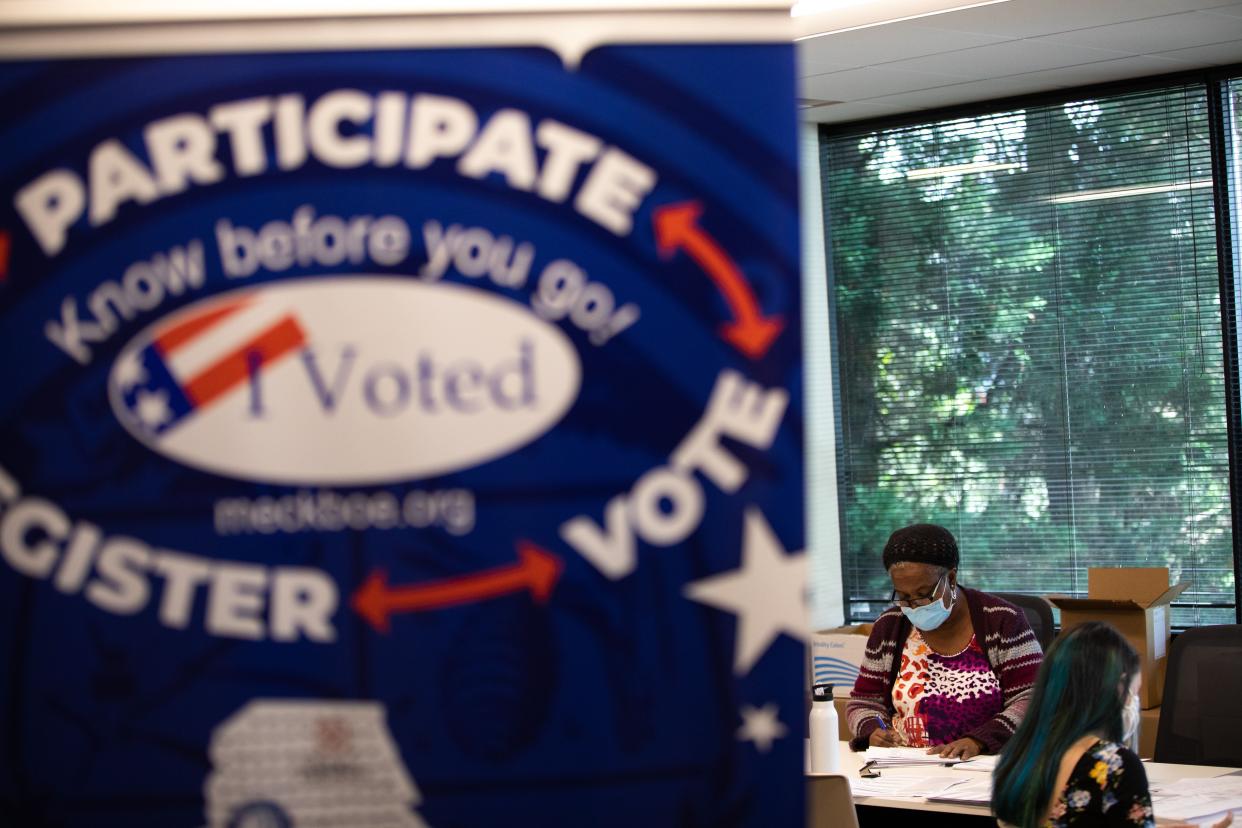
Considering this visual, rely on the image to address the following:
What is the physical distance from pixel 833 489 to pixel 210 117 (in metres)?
5.55

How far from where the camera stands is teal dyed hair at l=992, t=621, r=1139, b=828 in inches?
104

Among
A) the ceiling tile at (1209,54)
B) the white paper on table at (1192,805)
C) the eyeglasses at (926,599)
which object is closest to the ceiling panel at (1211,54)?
the ceiling tile at (1209,54)

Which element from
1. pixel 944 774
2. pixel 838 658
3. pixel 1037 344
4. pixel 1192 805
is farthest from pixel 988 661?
pixel 1037 344

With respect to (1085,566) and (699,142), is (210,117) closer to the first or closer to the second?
(699,142)

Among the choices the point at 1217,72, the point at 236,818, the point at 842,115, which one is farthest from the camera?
the point at 842,115

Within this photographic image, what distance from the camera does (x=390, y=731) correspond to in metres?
1.18

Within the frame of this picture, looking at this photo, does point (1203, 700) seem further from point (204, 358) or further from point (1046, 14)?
point (204, 358)

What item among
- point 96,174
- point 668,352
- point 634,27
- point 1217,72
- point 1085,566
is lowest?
point 1085,566

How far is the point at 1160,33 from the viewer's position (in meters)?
5.00

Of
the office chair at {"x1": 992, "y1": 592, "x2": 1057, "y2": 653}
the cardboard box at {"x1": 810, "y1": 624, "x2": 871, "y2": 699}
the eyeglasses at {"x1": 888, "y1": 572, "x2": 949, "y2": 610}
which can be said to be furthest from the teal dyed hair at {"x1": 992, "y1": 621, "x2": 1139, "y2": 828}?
the cardboard box at {"x1": 810, "y1": 624, "x2": 871, "y2": 699}

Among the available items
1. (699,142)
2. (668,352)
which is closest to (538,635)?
(668,352)

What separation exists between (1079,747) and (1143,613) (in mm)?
2379

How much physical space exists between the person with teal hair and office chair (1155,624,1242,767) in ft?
3.76

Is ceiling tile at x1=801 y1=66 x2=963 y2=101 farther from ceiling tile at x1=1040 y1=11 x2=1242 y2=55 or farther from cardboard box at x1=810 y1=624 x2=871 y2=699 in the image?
cardboard box at x1=810 y1=624 x2=871 y2=699
